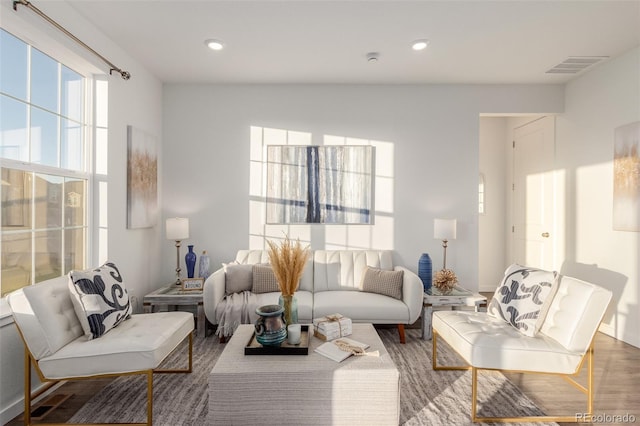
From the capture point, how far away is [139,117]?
11.6 ft

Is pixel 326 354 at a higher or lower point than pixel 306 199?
lower

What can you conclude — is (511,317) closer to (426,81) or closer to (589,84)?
(426,81)

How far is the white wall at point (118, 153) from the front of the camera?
81.7 inches

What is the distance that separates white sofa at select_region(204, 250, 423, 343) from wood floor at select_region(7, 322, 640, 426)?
957 mm

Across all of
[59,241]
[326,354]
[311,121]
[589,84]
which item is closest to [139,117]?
[59,241]

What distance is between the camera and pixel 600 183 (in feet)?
11.8

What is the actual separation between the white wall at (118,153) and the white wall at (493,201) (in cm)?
448

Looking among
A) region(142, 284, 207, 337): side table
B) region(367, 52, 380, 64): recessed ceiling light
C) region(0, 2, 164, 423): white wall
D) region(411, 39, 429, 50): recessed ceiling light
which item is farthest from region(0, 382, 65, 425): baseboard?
region(411, 39, 429, 50): recessed ceiling light

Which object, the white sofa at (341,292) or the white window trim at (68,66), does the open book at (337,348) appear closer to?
the white sofa at (341,292)

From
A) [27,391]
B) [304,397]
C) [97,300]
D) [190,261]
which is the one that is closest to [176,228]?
[190,261]

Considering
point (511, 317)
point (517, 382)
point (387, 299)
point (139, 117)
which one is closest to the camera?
point (511, 317)

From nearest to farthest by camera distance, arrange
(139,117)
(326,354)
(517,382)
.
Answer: (326,354), (517,382), (139,117)

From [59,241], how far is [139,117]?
1513 mm

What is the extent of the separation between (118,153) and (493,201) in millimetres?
4940
